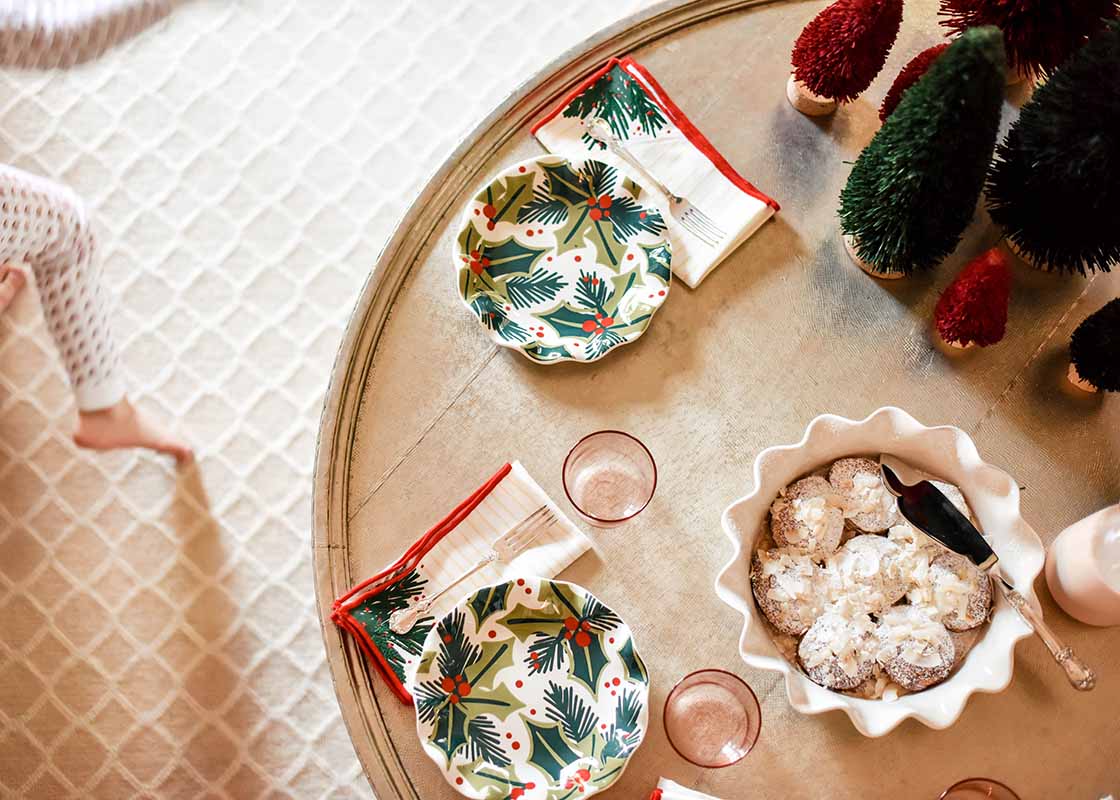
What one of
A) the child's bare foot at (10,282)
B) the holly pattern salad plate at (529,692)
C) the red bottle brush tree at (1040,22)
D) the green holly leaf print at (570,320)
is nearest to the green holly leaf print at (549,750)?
the holly pattern salad plate at (529,692)

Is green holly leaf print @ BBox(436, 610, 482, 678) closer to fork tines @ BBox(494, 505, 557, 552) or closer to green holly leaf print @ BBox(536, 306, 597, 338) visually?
fork tines @ BBox(494, 505, 557, 552)

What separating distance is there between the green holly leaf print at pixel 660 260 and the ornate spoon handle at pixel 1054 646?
0.48 meters

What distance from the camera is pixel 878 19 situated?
0.96m

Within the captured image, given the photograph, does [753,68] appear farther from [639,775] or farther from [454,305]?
[639,775]

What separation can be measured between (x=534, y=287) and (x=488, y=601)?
1.23 feet

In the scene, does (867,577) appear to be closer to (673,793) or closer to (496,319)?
(673,793)

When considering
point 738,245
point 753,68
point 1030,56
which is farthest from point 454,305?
point 1030,56

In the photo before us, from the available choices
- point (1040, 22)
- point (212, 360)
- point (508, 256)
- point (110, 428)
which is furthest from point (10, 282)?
point (1040, 22)

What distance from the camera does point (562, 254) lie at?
114 cm

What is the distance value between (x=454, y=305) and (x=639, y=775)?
0.57 metres

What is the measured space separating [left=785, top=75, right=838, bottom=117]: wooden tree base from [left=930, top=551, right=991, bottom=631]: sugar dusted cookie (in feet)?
1.78

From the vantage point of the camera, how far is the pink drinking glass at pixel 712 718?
3.30 ft

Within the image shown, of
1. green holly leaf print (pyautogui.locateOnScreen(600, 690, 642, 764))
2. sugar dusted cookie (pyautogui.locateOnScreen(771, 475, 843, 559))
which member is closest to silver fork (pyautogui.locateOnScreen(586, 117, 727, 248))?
sugar dusted cookie (pyautogui.locateOnScreen(771, 475, 843, 559))

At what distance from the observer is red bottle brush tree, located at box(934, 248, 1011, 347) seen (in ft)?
3.23
